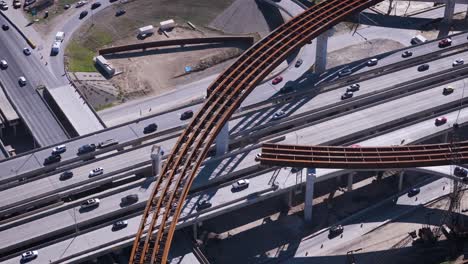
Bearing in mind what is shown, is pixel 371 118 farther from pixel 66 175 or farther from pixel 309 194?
pixel 66 175

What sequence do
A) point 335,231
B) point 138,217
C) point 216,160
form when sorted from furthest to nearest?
point 216,160
point 335,231
point 138,217

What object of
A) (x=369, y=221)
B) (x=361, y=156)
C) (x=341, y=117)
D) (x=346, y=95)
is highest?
(x=346, y=95)

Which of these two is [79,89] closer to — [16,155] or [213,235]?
[16,155]

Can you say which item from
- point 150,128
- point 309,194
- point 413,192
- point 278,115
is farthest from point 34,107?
point 413,192

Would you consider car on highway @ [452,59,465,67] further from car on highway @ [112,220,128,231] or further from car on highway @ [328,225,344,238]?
car on highway @ [112,220,128,231]

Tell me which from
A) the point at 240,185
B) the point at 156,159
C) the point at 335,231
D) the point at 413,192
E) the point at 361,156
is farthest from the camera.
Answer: the point at 413,192

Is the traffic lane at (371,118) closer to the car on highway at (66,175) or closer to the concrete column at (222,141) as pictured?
the concrete column at (222,141)

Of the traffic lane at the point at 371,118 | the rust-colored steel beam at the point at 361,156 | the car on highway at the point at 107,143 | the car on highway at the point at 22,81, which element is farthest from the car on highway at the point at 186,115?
the car on highway at the point at 22,81

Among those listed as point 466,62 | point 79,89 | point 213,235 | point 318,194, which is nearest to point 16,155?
point 79,89
